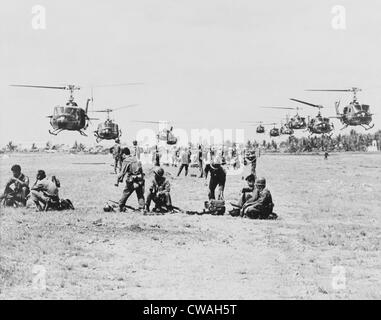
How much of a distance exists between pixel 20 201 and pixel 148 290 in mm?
8853

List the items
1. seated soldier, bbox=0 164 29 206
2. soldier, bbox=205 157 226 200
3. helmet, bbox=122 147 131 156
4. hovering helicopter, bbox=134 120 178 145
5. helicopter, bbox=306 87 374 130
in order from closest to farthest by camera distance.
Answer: helmet, bbox=122 147 131 156
seated soldier, bbox=0 164 29 206
soldier, bbox=205 157 226 200
helicopter, bbox=306 87 374 130
hovering helicopter, bbox=134 120 178 145

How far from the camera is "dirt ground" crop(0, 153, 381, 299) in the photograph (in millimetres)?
8211

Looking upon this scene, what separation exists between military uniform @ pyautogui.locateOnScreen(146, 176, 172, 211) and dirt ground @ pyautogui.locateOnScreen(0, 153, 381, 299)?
0.59 metres

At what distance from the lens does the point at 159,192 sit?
15.5m

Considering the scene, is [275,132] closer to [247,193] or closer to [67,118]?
[67,118]

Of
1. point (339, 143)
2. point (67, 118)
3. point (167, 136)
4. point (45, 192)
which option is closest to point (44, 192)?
point (45, 192)

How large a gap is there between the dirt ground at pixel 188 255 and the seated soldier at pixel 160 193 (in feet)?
1.85

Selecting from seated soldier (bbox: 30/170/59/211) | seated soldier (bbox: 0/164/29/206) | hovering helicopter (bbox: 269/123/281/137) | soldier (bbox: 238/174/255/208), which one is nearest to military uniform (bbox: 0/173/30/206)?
seated soldier (bbox: 0/164/29/206)

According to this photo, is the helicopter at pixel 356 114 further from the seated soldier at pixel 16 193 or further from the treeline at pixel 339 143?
the treeline at pixel 339 143

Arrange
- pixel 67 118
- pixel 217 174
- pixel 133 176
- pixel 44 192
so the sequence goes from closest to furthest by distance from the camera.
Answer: pixel 44 192 → pixel 133 176 → pixel 217 174 → pixel 67 118

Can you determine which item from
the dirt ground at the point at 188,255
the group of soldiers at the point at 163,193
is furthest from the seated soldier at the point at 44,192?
the group of soldiers at the point at 163,193

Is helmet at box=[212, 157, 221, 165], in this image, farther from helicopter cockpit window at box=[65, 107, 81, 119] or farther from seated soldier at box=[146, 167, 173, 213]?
helicopter cockpit window at box=[65, 107, 81, 119]

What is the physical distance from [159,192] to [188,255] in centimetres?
514
